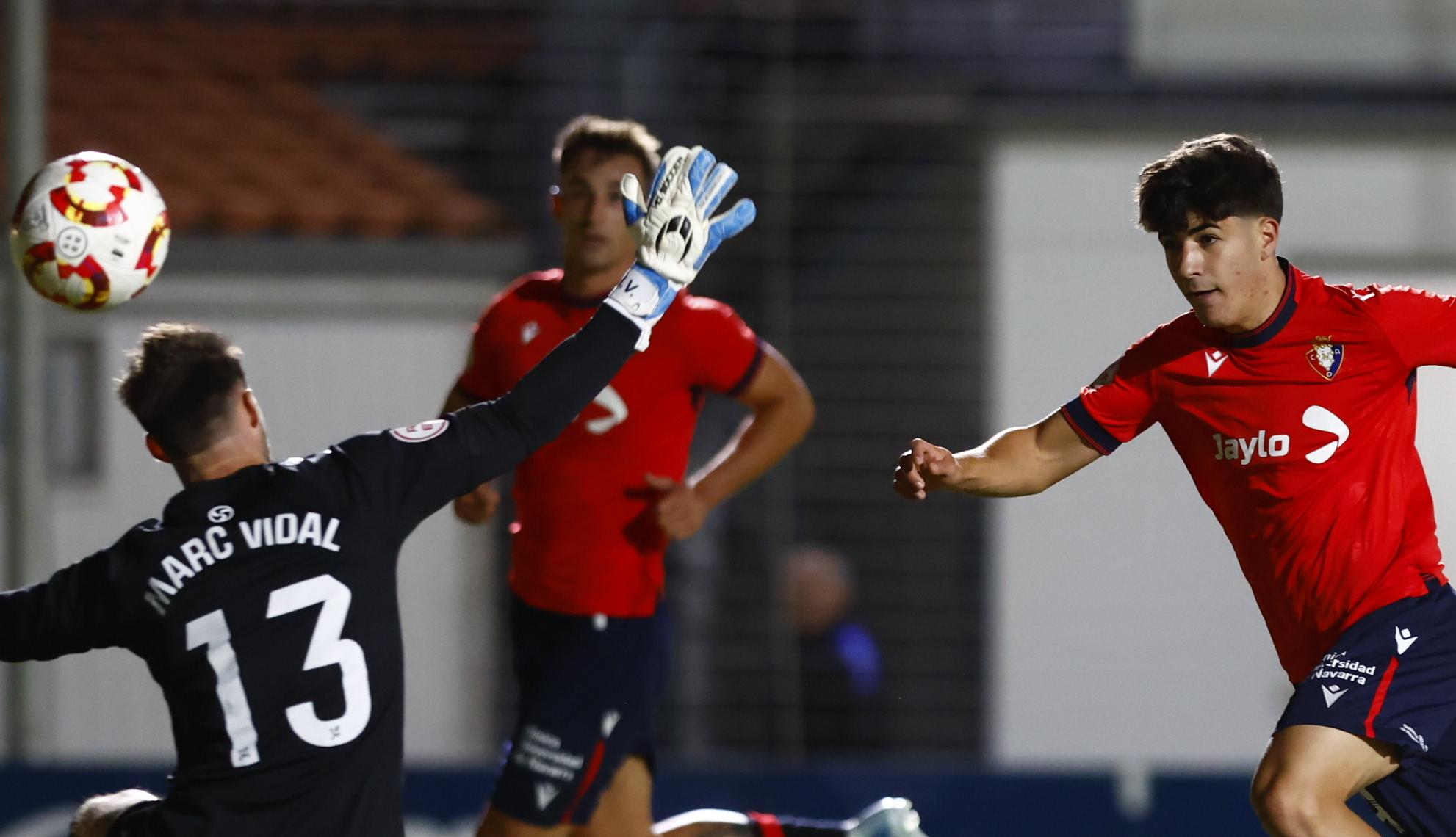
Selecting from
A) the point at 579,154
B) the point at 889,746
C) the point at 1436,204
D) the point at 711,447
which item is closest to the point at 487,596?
the point at 711,447

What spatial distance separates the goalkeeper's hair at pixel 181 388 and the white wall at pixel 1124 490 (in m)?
5.48

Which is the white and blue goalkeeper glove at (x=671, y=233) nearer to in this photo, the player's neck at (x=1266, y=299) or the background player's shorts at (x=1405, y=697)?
the player's neck at (x=1266, y=299)

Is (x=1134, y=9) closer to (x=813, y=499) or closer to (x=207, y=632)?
(x=813, y=499)

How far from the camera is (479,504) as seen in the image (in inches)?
198

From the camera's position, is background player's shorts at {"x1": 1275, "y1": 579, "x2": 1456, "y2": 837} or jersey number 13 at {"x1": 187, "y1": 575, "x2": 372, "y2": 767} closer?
jersey number 13 at {"x1": 187, "y1": 575, "x2": 372, "y2": 767}

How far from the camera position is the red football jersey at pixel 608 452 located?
15.9 ft

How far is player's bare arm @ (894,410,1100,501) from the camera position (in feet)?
13.6

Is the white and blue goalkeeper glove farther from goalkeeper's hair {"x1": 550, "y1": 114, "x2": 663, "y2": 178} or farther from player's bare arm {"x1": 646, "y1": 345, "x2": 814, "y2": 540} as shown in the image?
player's bare arm {"x1": 646, "y1": 345, "x2": 814, "y2": 540}

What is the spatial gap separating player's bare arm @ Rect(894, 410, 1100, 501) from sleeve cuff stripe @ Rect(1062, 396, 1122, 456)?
0.02 metres

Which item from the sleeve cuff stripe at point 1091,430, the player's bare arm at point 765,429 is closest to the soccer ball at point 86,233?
the player's bare arm at point 765,429

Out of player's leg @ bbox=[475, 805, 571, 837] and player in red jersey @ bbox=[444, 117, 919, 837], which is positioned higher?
player in red jersey @ bbox=[444, 117, 919, 837]

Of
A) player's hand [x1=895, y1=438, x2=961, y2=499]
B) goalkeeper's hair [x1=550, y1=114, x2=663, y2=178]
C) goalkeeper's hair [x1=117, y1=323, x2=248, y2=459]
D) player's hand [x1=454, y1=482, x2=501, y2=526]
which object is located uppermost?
goalkeeper's hair [x1=550, y1=114, x2=663, y2=178]

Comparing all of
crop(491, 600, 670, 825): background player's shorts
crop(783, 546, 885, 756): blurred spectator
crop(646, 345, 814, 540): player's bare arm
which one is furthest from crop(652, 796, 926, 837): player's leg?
crop(783, 546, 885, 756): blurred spectator

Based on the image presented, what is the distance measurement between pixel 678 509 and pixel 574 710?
57 cm
